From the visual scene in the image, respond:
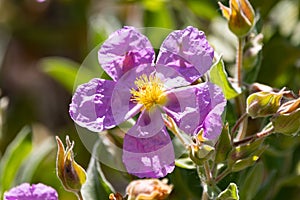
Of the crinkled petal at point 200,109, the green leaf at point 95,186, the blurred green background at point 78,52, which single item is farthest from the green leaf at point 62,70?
the crinkled petal at point 200,109

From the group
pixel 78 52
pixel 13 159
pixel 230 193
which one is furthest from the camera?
pixel 78 52

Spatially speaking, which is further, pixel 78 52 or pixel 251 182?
pixel 78 52

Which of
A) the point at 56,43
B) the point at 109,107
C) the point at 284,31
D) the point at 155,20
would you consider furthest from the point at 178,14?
the point at 109,107

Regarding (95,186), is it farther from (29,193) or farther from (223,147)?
(223,147)

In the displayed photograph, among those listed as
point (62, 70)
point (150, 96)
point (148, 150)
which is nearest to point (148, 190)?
point (148, 150)

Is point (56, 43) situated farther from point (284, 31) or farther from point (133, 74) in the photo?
point (133, 74)
